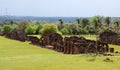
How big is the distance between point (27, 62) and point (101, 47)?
2179 cm

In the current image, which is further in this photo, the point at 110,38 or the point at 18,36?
the point at 18,36

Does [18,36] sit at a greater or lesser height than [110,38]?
lesser

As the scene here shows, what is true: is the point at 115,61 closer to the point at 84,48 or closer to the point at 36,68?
the point at 36,68

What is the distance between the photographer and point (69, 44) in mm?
54344

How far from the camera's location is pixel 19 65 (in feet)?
114

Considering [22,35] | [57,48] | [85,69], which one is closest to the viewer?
[85,69]

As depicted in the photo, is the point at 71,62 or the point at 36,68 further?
the point at 71,62

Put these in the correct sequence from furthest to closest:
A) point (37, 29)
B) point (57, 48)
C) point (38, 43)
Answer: point (37, 29), point (38, 43), point (57, 48)

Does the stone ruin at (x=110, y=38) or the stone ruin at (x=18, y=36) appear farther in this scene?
the stone ruin at (x=18, y=36)

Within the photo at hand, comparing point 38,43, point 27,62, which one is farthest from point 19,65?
point 38,43

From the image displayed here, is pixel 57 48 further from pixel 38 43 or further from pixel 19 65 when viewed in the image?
pixel 19 65

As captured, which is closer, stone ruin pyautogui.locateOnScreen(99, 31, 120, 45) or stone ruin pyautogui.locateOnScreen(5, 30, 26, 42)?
stone ruin pyautogui.locateOnScreen(99, 31, 120, 45)

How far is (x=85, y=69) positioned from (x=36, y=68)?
5699mm

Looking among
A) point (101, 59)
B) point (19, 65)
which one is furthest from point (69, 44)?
point (19, 65)
